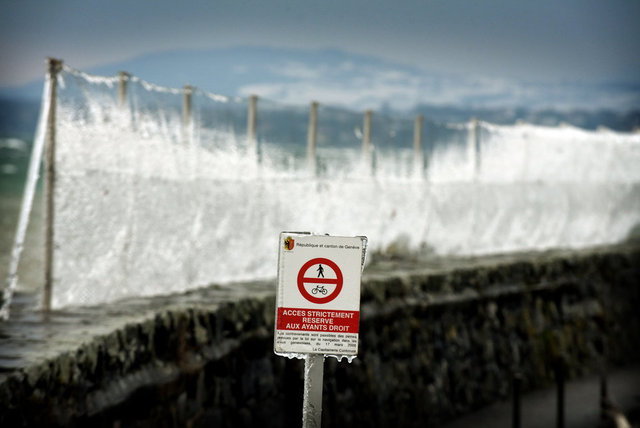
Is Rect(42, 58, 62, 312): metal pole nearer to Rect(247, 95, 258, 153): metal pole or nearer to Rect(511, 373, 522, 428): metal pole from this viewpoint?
Rect(247, 95, 258, 153): metal pole

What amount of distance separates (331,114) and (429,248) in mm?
2672

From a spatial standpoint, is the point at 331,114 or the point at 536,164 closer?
the point at 331,114

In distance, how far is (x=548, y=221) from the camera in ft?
52.4

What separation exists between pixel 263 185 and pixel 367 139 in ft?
7.54

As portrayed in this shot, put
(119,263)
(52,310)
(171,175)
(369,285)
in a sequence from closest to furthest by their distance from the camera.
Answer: (52,310) → (119,263) → (171,175) → (369,285)

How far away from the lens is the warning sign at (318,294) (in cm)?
377

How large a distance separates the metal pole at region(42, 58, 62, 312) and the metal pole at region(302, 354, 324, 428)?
161 inches

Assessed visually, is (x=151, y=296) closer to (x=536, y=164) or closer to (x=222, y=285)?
(x=222, y=285)

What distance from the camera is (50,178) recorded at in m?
7.49

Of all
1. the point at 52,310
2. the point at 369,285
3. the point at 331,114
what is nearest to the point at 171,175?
the point at 52,310

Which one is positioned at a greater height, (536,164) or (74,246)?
(536,164)

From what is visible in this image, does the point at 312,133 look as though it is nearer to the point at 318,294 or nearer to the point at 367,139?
the point at 367,139

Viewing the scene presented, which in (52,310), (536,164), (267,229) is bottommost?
(52,310)

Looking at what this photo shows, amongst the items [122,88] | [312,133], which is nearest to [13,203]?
[312,133]
